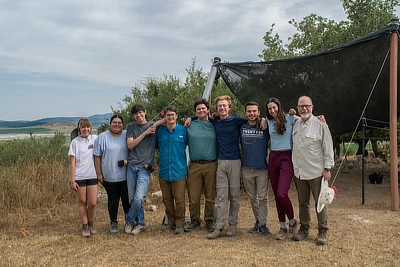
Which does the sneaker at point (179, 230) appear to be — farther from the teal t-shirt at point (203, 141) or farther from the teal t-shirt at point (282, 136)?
the teal t-shirt at point (282, 136)

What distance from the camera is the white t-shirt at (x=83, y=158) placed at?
411 centimetres

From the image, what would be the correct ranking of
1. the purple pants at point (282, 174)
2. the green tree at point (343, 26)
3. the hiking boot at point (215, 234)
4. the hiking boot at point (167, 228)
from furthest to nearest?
the green tree at point (343, 26)
the hiking boot at point (167, 228)
the hiking boot at point (215, 234)
the purple pants at point (282, 174)

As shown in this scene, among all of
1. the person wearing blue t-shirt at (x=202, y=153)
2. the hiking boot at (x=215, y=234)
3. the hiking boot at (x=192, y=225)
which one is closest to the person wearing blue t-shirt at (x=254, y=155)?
the person wearing blue t-shirt at (x=202, y=153)

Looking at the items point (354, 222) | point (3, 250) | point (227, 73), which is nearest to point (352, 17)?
point (227, 73)

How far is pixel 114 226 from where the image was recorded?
4.43 m

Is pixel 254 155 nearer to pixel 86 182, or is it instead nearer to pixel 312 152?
pixel 312 152

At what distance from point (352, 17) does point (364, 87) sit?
4.02m

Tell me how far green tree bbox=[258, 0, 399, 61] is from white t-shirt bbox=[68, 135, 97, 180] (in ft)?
23.2

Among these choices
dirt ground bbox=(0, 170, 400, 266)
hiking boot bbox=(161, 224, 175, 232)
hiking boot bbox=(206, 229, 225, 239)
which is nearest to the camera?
dirt ground bbox=(0, 170, 400, 266)

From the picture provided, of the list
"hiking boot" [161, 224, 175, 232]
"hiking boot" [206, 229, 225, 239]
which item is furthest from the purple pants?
"hiking boot" [161, 224, 175, 232]

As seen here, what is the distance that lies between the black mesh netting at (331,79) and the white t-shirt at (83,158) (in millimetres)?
2910

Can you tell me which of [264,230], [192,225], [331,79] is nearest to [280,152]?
[264,230]

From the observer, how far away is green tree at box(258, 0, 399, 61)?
8.82 m

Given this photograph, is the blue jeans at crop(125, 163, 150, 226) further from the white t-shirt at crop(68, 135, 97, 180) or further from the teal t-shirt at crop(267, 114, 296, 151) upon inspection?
the teal t-shirt at crop(267, 114, 296, 151)
